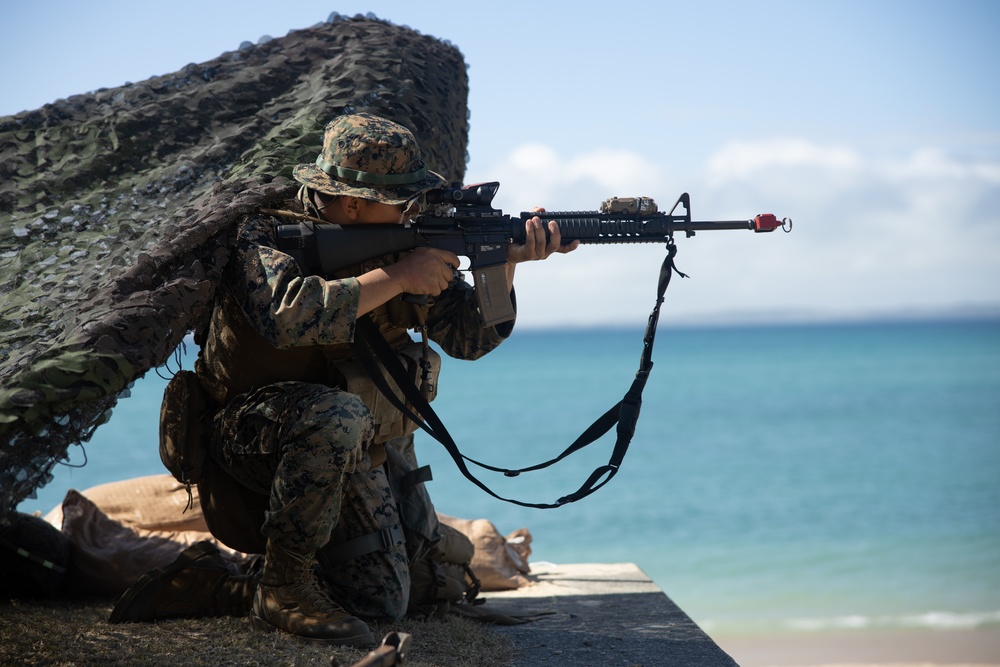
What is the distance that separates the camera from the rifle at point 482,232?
12.8 ft

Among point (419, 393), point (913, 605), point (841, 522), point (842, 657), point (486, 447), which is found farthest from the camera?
point (486, 447)

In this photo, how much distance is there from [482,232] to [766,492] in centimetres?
1547

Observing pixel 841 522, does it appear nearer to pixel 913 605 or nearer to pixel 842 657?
pixel 913 605

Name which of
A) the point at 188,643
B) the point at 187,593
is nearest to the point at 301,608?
the point at 188,643

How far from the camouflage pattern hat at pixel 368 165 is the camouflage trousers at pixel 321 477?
77 centimetres

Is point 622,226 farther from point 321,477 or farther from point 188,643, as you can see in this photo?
point 188,643

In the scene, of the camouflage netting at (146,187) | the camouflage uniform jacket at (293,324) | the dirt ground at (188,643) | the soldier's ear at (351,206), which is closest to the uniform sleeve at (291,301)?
the camouflage uniform jacket at (293,324)

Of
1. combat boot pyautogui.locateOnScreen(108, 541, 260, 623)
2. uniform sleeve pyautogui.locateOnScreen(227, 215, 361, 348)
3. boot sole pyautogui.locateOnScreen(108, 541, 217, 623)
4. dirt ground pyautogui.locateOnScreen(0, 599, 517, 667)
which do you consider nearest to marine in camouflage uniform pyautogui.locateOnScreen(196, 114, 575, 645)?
uniform sleeve pyautogui.locateOnScreen(227, 215, 361, 348)

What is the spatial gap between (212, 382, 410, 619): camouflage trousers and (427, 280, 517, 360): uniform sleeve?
2.21 ft

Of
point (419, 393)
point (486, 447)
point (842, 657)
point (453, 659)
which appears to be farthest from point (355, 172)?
point (486, 447)

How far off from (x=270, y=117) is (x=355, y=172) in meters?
1.40

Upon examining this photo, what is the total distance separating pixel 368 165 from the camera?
12.9 feet

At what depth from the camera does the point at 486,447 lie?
26250 millimetres

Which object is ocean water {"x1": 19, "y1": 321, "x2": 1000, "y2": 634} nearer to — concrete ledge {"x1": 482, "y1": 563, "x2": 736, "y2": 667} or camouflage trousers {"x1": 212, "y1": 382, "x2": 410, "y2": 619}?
camouflage trousers {"x1": 212, "y1": 382, "x2": 410, "y2": 619}
